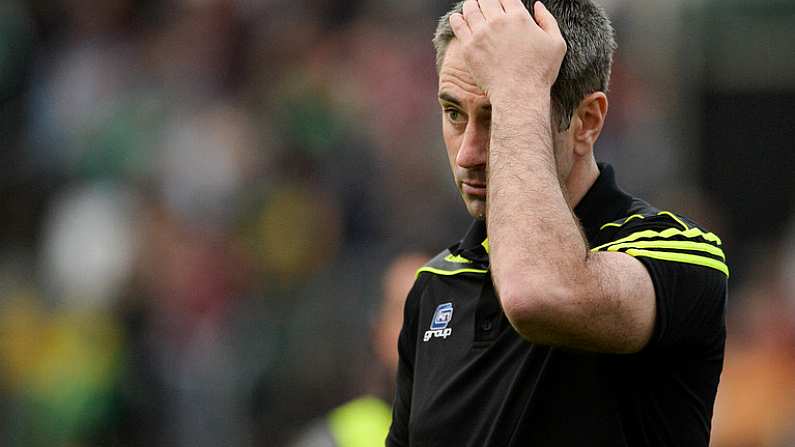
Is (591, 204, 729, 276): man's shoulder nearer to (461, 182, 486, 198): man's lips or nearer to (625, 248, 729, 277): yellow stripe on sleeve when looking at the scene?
(625, 248, 729, 277): yellow stripe on sleeve

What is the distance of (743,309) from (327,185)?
310 centimetres

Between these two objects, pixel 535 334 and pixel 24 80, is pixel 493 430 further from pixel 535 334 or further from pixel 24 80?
pixel 24 80

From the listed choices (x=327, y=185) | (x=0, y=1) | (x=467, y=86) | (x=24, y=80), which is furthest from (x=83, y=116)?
(x=467, y=86)

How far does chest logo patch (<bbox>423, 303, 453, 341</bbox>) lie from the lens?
3.21 meters

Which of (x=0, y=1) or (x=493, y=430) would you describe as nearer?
(x=493, y=430)

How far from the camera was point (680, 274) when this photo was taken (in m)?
2.86

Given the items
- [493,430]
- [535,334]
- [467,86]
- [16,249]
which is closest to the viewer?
[535,334]

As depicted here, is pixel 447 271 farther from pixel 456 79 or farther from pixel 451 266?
pixel 456 79

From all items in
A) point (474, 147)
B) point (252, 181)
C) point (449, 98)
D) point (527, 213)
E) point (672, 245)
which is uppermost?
point (449, 98)

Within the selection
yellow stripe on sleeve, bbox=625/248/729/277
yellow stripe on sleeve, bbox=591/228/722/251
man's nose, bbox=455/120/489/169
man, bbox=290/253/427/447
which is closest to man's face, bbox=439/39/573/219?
man's nose, bbox=455/120/489/169

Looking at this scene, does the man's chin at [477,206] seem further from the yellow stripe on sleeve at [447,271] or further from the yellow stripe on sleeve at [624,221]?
the yellow stripe on sleeve at [624,221]

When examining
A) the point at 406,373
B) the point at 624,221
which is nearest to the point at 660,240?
the point at 624,221

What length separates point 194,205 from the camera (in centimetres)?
975

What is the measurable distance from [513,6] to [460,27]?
14cm
